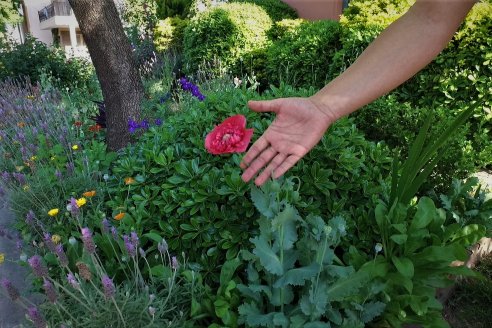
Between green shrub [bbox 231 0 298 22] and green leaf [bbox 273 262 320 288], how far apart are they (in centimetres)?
736

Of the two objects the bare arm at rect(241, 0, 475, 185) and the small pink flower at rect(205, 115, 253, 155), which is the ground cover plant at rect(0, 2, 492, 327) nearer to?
the small pink flower at rect(205, 115, 253, 155)

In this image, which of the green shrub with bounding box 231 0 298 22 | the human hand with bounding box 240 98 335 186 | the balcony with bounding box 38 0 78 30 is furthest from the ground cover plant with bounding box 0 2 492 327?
the balcony with bounding box 38 0 78 30

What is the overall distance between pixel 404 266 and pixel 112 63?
97.9 inches

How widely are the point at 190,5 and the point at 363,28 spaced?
7330mm

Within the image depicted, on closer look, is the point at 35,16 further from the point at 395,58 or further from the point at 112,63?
the point at 395,58

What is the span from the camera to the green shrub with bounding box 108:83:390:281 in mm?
1804

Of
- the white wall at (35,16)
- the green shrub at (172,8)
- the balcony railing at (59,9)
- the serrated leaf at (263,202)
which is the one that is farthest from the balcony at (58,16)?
the serrated leaf at (263,202)

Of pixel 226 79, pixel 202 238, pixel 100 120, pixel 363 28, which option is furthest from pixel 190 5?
pixel 202 238

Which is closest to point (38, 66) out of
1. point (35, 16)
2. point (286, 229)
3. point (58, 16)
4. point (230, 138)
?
point (230, 138)

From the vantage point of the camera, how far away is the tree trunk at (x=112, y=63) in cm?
281

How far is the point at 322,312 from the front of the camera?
1301 mm

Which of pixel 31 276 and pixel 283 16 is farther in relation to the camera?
pixel 283 16

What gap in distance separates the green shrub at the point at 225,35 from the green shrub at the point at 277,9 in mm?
678

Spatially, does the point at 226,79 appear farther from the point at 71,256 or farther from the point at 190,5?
the point at 190,5
